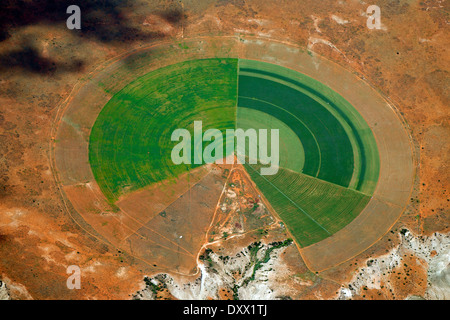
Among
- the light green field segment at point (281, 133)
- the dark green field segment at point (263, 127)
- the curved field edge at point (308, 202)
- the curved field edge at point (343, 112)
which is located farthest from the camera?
the light green field segment at point (281, 133)

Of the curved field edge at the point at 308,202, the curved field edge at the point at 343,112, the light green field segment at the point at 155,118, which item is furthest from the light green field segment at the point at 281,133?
the curved field edge at the point at 343,112

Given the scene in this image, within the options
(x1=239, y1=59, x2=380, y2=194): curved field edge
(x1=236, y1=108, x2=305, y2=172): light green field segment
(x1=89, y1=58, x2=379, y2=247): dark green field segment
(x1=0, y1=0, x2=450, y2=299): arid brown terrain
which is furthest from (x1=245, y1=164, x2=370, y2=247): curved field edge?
(x1=0, y1=0, x2=450, y2=299): arid brown terrain

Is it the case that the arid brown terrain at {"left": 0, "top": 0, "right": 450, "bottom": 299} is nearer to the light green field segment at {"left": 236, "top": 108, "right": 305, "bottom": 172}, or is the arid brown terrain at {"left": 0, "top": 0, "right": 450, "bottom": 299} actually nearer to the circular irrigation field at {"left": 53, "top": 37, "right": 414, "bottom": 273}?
the circular irrigation field at {"left": 53, "top": 37, "right": 414, "bottom": 273}

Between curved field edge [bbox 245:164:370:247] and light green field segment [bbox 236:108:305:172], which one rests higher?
light green field segment [bbox 236:108:305:172]

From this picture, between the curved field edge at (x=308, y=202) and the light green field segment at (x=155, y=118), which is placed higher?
the light green field segment at (x=155, y=118)

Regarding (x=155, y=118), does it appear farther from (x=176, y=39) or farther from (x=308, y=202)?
(x=308, y=202)

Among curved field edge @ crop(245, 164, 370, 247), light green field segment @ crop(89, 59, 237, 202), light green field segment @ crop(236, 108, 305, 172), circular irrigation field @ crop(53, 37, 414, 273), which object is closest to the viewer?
circular irrigation field @ crop(53, 37, 414, 273)

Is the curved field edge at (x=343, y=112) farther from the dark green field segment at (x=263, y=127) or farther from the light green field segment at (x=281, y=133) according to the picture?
the light green field segment at (x=281, y=133)

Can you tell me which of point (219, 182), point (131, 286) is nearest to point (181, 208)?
point (219, 182)
